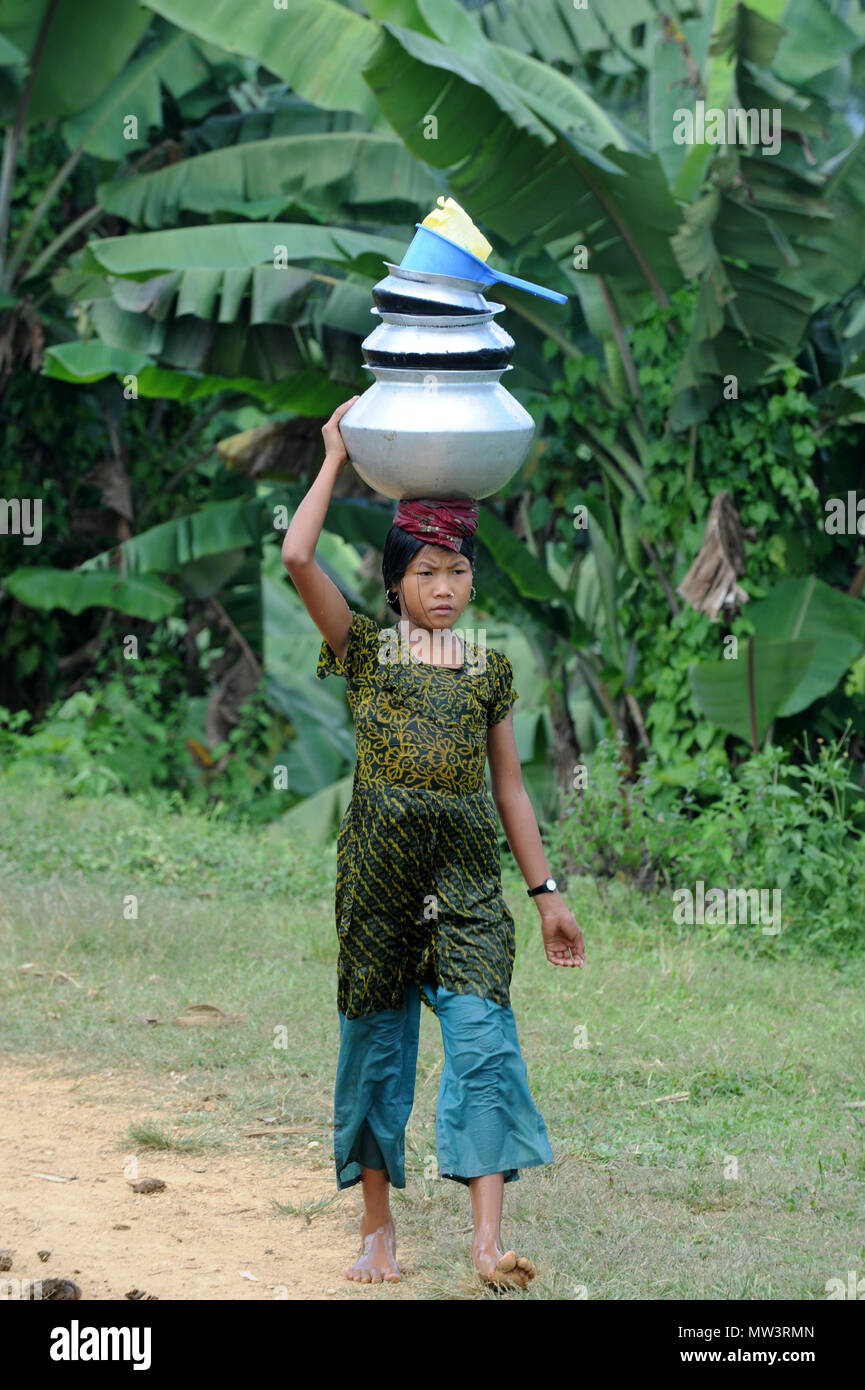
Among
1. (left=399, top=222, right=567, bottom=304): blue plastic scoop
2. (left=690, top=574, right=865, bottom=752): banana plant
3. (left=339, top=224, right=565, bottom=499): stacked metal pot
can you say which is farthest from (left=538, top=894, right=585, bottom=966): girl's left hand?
(left=690, top=574, right=865, bottom=752): banana plant

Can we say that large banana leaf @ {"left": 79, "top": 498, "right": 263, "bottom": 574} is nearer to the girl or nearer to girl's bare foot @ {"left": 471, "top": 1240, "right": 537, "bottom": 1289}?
the girl

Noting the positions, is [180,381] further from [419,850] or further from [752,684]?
[419,850]

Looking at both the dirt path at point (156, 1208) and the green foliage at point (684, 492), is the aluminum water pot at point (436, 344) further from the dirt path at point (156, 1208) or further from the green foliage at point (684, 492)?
the green foliage at point (684, 492)

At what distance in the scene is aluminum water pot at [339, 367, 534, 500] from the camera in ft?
10.3

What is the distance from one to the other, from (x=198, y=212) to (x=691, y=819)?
16.4ft

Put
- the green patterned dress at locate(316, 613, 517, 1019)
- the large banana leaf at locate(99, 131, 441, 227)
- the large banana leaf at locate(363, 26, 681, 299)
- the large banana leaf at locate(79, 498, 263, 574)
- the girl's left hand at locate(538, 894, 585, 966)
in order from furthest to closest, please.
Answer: the large banana leaf at locate(79, 498, 263, 574) < the large banana leaf at locate(99, 131, 441, 227) < the large banana leaf at locate(363, 26, 681, 299) < the girl's left hand at locate(538, 894, 585, 966) < the green patterned dress at locate(316, 613, 517, 1019)

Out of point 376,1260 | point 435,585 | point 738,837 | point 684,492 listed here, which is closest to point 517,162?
point 684,492

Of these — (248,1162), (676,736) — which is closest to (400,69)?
(676,736)

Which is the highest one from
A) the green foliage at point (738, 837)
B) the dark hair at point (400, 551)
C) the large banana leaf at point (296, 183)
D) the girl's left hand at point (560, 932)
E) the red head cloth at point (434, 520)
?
the large banana leaf at point (296, 183)

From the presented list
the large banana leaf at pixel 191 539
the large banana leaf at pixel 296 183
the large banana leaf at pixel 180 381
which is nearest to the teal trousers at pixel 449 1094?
the large banana leaf at pixel 180 381

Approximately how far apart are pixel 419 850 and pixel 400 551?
0.66 meters

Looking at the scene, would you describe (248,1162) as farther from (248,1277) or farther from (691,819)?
(691,819)

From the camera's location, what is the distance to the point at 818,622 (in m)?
7.66

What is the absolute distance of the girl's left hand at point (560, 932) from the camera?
3439 millimetres
